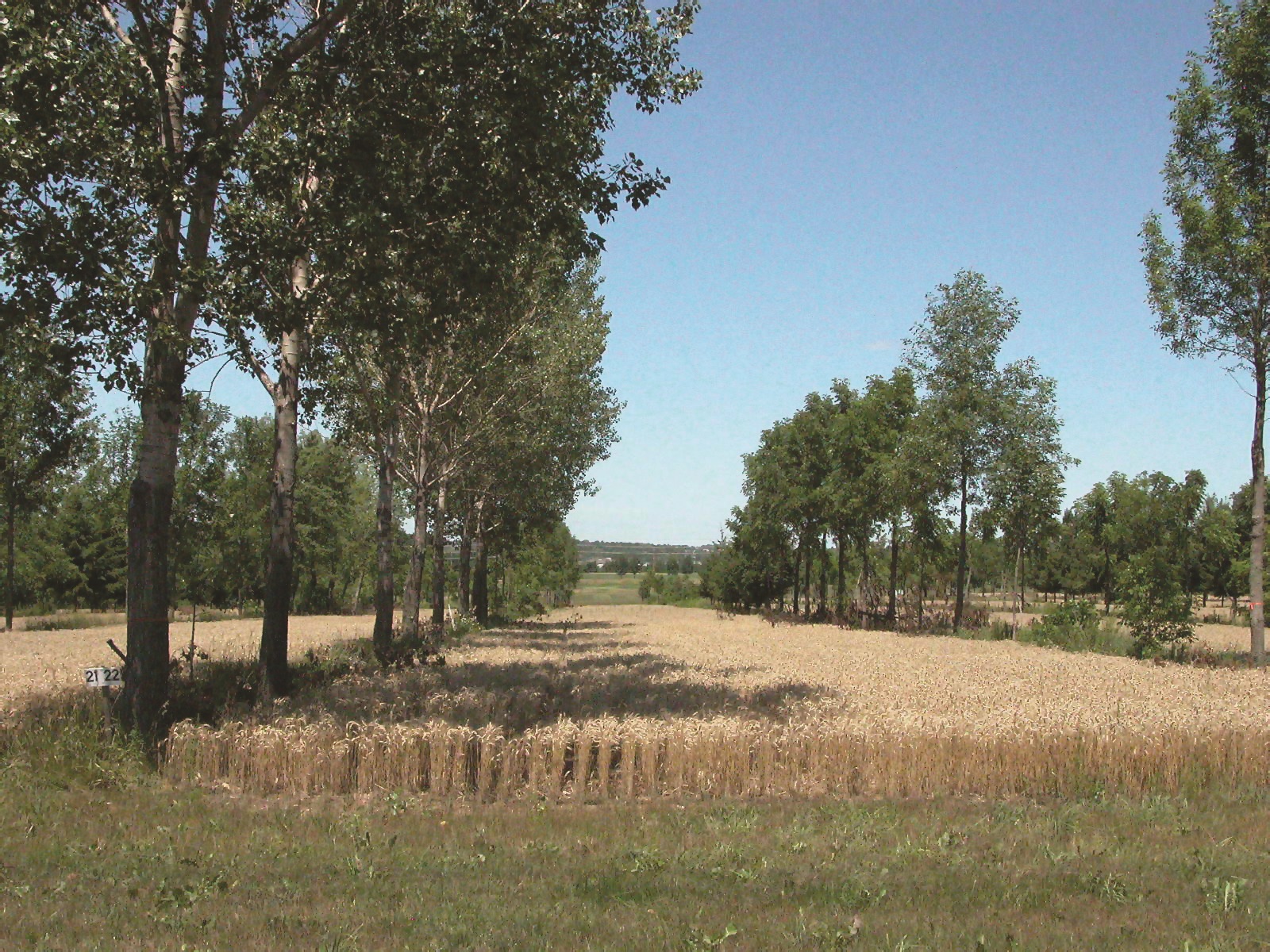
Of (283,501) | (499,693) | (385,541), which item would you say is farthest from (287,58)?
(385,541)

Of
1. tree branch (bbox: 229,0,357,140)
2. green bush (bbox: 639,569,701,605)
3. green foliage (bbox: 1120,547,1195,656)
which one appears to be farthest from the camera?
green bush (bbox: 639,569,701,605)

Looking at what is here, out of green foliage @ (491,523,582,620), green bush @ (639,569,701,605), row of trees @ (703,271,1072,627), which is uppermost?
row of trees @ (703,271,1072,627)

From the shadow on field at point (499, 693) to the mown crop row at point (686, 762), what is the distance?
997 mm

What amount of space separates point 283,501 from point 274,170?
628cm

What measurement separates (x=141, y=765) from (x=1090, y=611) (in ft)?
105

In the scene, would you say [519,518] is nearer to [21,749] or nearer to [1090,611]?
[1090,611]

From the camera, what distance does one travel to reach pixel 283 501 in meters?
15.8

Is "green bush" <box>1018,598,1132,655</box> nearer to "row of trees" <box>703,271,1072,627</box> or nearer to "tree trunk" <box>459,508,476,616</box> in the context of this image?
"row of trees" <box>703,271,1072,627</box>

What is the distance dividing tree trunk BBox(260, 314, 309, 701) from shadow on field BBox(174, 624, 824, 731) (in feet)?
3.22

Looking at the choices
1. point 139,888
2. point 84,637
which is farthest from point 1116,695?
point 84,637

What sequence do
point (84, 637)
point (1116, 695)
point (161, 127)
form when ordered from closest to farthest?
point (161, 127) → point (1116, 695) → point (84, 637)

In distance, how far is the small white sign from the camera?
10.7 metres

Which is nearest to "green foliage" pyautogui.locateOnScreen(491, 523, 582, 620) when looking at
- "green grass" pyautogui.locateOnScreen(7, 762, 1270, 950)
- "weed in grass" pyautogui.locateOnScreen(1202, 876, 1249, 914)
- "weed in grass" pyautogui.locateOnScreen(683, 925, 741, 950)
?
"green grass" pyautogui.locateOnScreen(7, 762, 1270, 950)

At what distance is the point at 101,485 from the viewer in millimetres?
70438
